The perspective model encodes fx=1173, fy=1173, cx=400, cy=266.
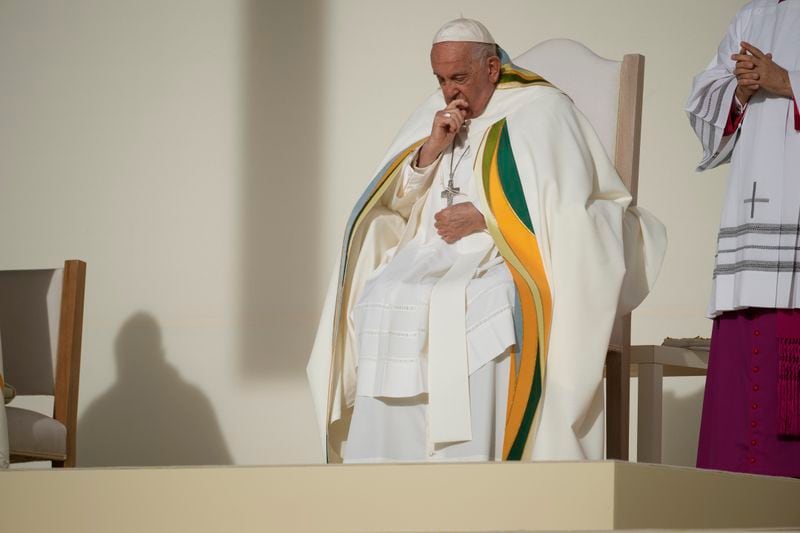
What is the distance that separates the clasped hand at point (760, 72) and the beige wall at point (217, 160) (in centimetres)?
254

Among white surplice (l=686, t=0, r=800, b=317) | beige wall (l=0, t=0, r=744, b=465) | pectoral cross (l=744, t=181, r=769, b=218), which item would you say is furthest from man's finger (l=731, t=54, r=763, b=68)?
beige wall (l=0, t=0, r=744, b=465)

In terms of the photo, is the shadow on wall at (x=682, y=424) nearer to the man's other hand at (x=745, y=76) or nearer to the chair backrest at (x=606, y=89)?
the chair backrest at (x=606, y=89)

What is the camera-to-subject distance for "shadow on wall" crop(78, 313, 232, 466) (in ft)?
20.6

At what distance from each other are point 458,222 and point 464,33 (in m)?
0.70

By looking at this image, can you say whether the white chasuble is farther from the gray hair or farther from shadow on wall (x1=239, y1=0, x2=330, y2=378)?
shadow on wall (x1=239, y1=0, x2=330, y2=378)

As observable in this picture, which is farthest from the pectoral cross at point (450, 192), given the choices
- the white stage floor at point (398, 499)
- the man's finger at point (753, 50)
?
the white stage floor at point (398, 499)

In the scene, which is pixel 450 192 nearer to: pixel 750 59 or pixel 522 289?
pixel 522 289

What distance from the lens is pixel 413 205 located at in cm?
427

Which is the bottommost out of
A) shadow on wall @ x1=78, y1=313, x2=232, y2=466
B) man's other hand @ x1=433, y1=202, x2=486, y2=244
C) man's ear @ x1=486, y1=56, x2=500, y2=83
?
shadow on wall @ x1=78, y1=313, x2=232, y2=466

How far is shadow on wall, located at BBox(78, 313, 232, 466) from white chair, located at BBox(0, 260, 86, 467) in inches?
60.3

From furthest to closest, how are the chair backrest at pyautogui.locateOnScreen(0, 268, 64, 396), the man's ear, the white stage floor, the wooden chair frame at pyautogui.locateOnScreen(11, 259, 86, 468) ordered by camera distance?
the chair backrest at pyautogui.locateOnScreen(0, 268, 64, 396), the wooden chair frame at pyautogui.locateOnScreen(11, 259, 86, 468), the man's ear, the white stage floor

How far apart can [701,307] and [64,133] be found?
360cm

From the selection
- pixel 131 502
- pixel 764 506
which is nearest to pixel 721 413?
pixel 764 506

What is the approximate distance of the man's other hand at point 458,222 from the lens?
3916 mm
